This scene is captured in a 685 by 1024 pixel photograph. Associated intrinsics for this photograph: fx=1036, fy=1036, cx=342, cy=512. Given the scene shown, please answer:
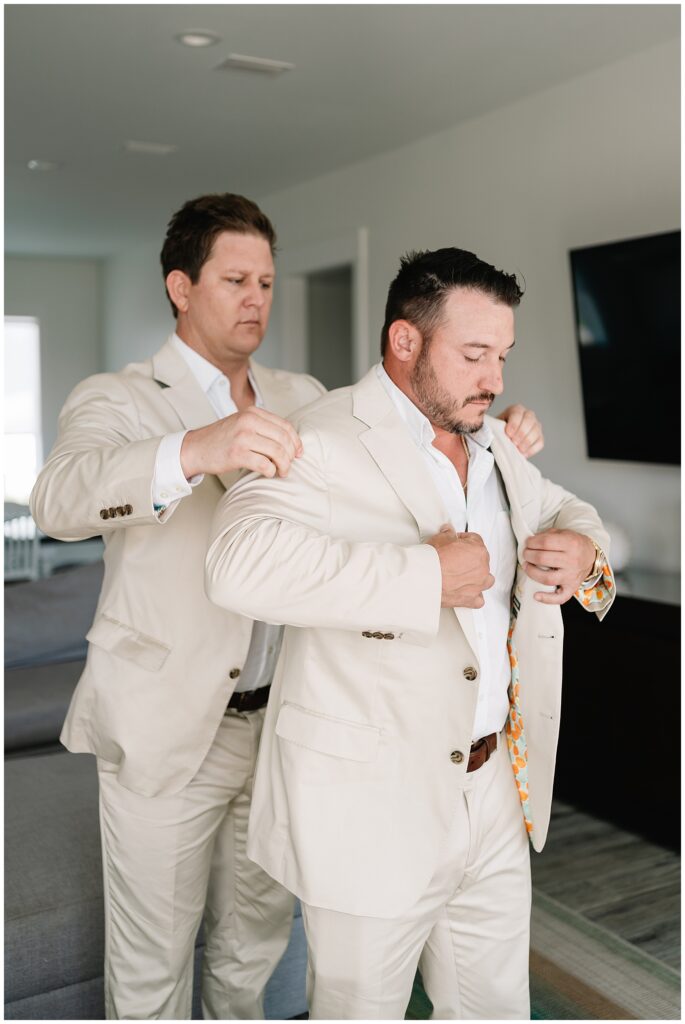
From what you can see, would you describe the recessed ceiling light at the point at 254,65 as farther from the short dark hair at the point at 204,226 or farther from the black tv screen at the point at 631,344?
the short dark hair at the point at 204,226

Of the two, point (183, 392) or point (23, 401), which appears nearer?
point (183, 392)

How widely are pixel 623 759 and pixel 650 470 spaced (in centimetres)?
116

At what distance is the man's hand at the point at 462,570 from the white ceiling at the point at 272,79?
2579mm

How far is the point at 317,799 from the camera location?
151 centimetres

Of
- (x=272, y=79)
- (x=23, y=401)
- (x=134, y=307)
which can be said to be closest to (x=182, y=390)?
(x=272, y=79)

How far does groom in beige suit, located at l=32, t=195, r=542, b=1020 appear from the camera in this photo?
179 cm

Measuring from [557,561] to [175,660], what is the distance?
27.0 inches

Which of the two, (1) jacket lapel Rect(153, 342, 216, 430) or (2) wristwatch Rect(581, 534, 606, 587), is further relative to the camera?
(1) jacket lapel Rect(153, 342, 216, 430)

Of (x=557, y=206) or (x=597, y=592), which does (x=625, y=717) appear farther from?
(x=557, y=206)

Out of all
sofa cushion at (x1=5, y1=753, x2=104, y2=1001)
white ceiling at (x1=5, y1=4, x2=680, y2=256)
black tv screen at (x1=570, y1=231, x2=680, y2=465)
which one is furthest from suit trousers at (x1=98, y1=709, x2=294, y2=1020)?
white ceiling at (x1=5, y1=4, x2=680, y2=256)

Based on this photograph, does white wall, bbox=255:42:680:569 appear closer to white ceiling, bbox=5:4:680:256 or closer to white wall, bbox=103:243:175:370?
white ceiling, bbox=5:4:680:256

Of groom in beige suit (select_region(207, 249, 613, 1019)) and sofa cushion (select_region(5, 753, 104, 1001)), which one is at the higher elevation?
groom in beige suit (select_region(207, 249, 613, 1019))

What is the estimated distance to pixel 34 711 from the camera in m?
3.22

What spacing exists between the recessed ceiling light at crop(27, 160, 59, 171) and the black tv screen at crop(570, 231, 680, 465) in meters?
3.31
